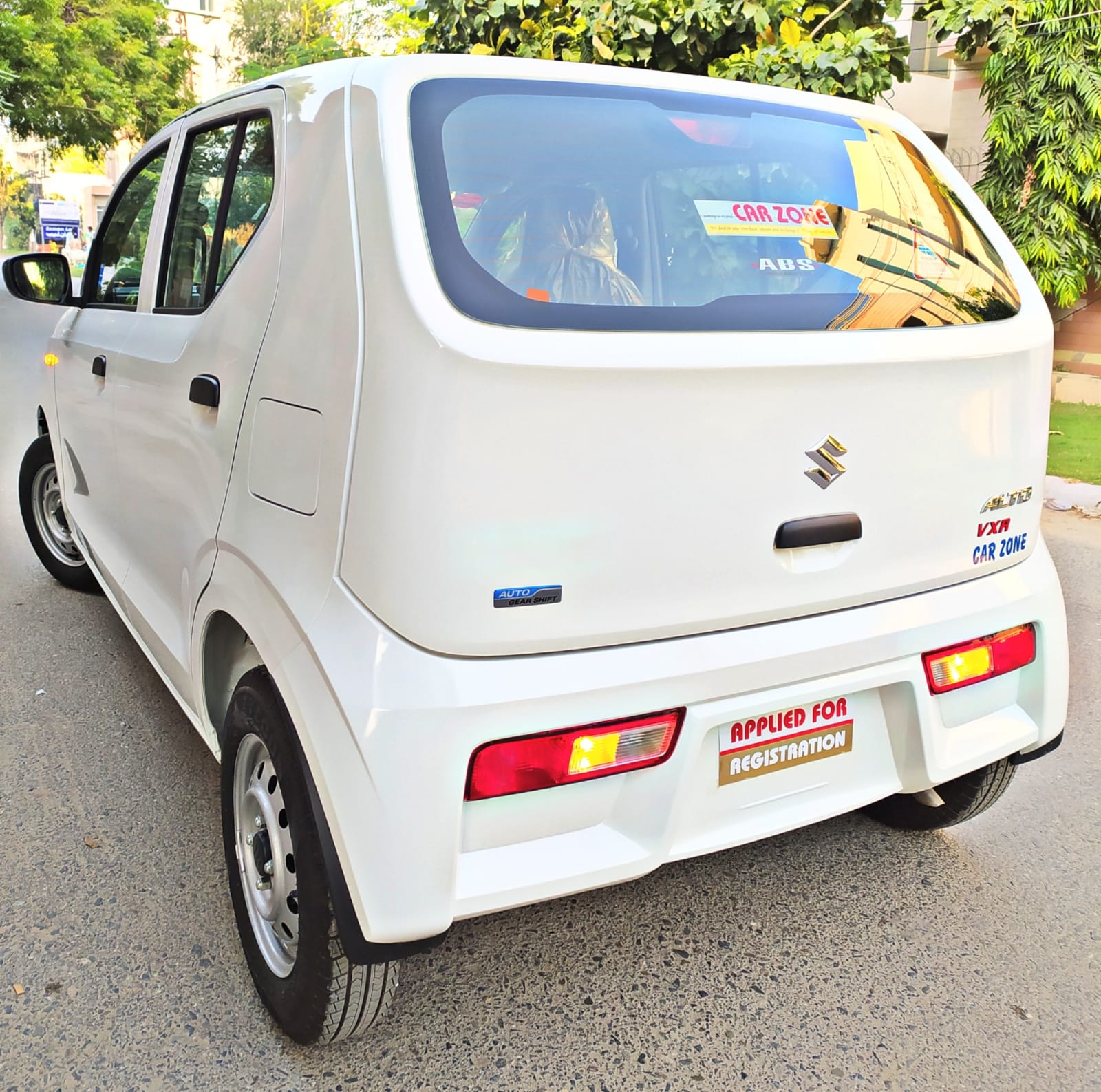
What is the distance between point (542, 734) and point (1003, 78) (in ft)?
40.7

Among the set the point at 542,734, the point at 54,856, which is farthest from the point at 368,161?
the point at 54,856

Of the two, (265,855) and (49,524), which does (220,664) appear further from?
(49,524)

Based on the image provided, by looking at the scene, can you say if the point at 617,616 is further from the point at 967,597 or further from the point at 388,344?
the point at 967,597

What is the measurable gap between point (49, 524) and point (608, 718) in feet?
12.6

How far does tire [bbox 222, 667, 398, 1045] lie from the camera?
1.88 m

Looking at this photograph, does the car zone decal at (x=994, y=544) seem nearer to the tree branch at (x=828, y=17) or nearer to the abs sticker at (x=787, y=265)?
the abs sticker at (x=787, y=265)

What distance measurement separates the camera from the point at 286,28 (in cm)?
3036

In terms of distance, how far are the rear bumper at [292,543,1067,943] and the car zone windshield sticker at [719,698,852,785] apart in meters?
0.02

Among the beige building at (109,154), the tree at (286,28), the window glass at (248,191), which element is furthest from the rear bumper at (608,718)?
the beige building at (109,154)

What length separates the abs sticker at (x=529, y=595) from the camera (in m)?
1.71

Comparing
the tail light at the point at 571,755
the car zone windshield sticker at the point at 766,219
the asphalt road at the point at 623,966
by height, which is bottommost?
the asphalt road at the point at 623,966

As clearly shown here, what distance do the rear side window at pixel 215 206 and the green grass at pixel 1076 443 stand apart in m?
5.51


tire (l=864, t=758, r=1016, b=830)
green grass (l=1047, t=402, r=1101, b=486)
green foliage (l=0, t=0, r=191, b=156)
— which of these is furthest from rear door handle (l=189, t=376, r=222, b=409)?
green foliage (l=0, t=0, r=191, b=156)

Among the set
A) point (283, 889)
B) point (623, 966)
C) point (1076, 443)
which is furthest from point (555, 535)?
point (1076, 443)
